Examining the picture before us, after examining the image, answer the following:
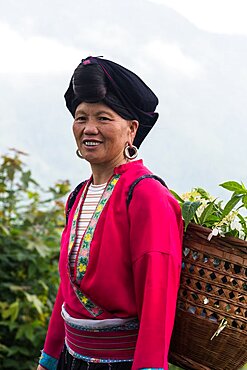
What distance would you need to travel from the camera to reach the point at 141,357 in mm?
2486

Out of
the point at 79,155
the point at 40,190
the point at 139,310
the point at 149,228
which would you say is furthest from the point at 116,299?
the point at 40,190

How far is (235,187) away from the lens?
8.65 feet

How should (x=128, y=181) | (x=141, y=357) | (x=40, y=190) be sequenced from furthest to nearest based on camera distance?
(x=40, y=190) → (x=128, y=181) → (x=141, y=357)

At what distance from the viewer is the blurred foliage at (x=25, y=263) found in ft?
16.6

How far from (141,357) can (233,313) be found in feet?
0.98

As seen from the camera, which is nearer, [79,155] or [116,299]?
[116,299]

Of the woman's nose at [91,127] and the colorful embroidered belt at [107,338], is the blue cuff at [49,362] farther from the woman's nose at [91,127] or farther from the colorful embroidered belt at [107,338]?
the woman's nose at [91,127]

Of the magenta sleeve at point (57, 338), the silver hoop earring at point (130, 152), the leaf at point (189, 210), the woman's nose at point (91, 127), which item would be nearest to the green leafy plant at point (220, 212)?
the leaf at point (189, 210)

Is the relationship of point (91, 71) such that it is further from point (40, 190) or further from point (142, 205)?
point (40, 190)

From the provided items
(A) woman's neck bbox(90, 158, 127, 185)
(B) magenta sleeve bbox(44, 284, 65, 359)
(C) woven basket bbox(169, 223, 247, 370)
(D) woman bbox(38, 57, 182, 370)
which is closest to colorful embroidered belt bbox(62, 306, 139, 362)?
(D) woman bbox(38, 57, 182, 370)

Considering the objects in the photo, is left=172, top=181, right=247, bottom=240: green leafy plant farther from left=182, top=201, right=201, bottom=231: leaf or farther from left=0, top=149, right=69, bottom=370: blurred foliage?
left=0, top=149, right=69, bottom=370: blurred foliage

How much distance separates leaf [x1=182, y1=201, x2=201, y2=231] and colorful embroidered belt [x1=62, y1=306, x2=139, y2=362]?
35 cm

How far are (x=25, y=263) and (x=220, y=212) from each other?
2.73 metres

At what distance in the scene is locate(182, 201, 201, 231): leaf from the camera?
2574 millimetres
